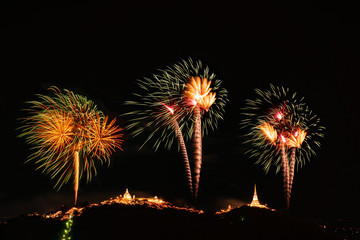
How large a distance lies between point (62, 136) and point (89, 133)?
12.1 feet

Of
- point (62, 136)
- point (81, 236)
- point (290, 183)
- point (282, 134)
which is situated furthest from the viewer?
point (290, 183)

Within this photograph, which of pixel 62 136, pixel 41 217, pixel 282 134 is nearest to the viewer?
pixel 41 217

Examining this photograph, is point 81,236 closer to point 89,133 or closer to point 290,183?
point 89,133

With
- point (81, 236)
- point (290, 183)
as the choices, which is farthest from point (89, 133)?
point (290, 183)

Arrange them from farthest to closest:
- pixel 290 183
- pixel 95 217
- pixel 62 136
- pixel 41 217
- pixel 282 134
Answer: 1. pixel 290 183
2. pixel 282 134
3. pixel 62 136
4. pixel 41 217
5. pixel 95 217

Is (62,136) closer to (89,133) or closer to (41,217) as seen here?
(89,133)

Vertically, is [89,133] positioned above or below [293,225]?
above

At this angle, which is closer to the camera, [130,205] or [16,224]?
[16,224]

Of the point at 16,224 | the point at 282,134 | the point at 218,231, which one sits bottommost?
the point at 16,224

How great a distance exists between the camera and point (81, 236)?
35031 millimetres

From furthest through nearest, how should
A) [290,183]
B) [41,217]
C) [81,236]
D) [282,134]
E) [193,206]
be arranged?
[290,183] → [282,134] → [193,206] → [41,217] → [81,236]

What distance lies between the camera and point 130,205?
4366 centimetres

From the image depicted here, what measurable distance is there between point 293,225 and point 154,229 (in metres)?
19.5

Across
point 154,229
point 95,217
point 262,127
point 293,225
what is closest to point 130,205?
point 95,217
